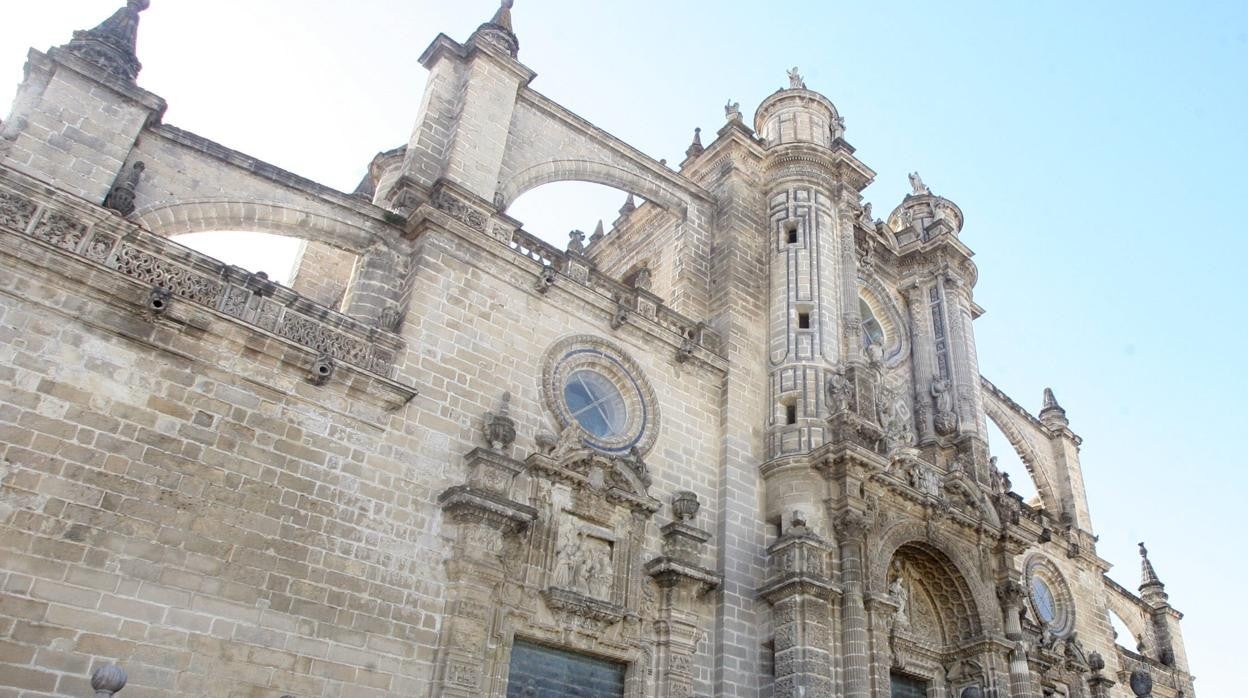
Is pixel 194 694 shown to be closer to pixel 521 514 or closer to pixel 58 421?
pixel 58 421

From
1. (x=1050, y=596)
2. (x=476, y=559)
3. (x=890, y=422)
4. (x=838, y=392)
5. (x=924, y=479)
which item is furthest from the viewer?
(x=1050, y=596)

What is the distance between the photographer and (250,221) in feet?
43.3

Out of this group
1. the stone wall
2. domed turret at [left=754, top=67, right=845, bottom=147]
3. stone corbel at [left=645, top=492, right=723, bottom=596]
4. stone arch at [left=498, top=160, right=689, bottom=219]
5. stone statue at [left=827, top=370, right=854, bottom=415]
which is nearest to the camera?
the stone wall

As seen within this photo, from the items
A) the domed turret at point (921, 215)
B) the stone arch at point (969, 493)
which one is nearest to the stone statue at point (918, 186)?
the domed turret at point (921, 215)

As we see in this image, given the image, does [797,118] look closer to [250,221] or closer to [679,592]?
[679,592]

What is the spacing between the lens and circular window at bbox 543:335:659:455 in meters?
14.7

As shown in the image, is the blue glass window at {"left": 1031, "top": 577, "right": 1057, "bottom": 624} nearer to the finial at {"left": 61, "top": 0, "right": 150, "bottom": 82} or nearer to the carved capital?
the carved capital

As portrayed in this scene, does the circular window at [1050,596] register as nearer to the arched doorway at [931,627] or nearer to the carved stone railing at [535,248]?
the arched doorway at [931,627]

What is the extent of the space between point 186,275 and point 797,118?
1379 cm

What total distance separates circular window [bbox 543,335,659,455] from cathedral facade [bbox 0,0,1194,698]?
0.06 meters

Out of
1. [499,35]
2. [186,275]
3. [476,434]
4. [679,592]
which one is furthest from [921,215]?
[186,275]

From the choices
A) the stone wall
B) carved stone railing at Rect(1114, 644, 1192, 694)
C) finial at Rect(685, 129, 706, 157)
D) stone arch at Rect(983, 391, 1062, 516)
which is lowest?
the stone wall

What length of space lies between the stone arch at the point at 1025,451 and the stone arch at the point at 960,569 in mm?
8637

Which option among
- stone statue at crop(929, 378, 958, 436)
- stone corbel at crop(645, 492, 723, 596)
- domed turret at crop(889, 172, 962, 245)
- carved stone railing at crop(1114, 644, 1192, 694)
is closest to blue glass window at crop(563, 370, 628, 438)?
stone corbel at crop(645, 492, 723, 596)
